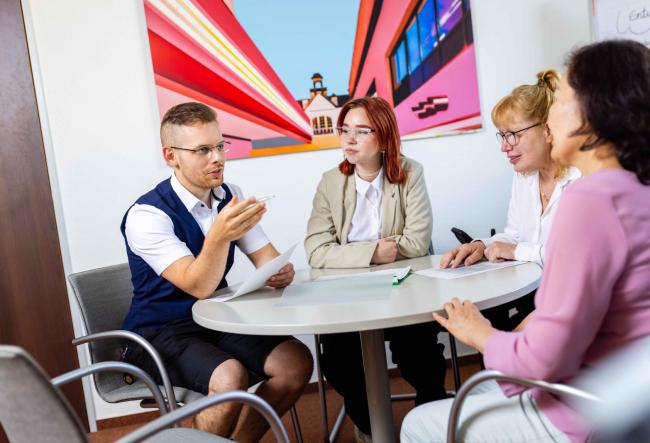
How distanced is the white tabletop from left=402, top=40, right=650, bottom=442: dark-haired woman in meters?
0.27

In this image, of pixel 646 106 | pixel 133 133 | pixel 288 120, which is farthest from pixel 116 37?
pixel 646 106

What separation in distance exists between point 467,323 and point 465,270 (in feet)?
1.98

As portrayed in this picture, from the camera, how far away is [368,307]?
1.48 meters

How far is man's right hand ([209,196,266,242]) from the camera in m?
1.80

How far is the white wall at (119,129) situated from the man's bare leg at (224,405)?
4.58 feet

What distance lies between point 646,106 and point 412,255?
1310 millimetres

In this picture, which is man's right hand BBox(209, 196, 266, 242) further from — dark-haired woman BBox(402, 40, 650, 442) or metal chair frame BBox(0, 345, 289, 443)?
dark-haired woman BBox(402, 40, 650, 442)

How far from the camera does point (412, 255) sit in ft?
7.52

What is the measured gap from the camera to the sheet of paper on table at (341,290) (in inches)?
63.7

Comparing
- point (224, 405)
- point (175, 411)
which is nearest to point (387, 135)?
point (224, 405)

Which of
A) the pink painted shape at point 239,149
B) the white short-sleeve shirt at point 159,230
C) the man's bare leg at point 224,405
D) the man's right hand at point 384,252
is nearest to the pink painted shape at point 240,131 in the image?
the pink painted shape at point 239,149

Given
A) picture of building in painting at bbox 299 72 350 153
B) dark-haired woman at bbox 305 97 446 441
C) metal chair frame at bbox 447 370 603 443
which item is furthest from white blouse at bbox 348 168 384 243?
metal chair frame at bbox 447 370 603 443

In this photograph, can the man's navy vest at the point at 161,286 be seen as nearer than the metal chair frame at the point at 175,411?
No

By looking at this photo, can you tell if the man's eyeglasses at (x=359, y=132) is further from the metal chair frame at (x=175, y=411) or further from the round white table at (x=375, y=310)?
the metal chair frame at (x=175, y=411)
